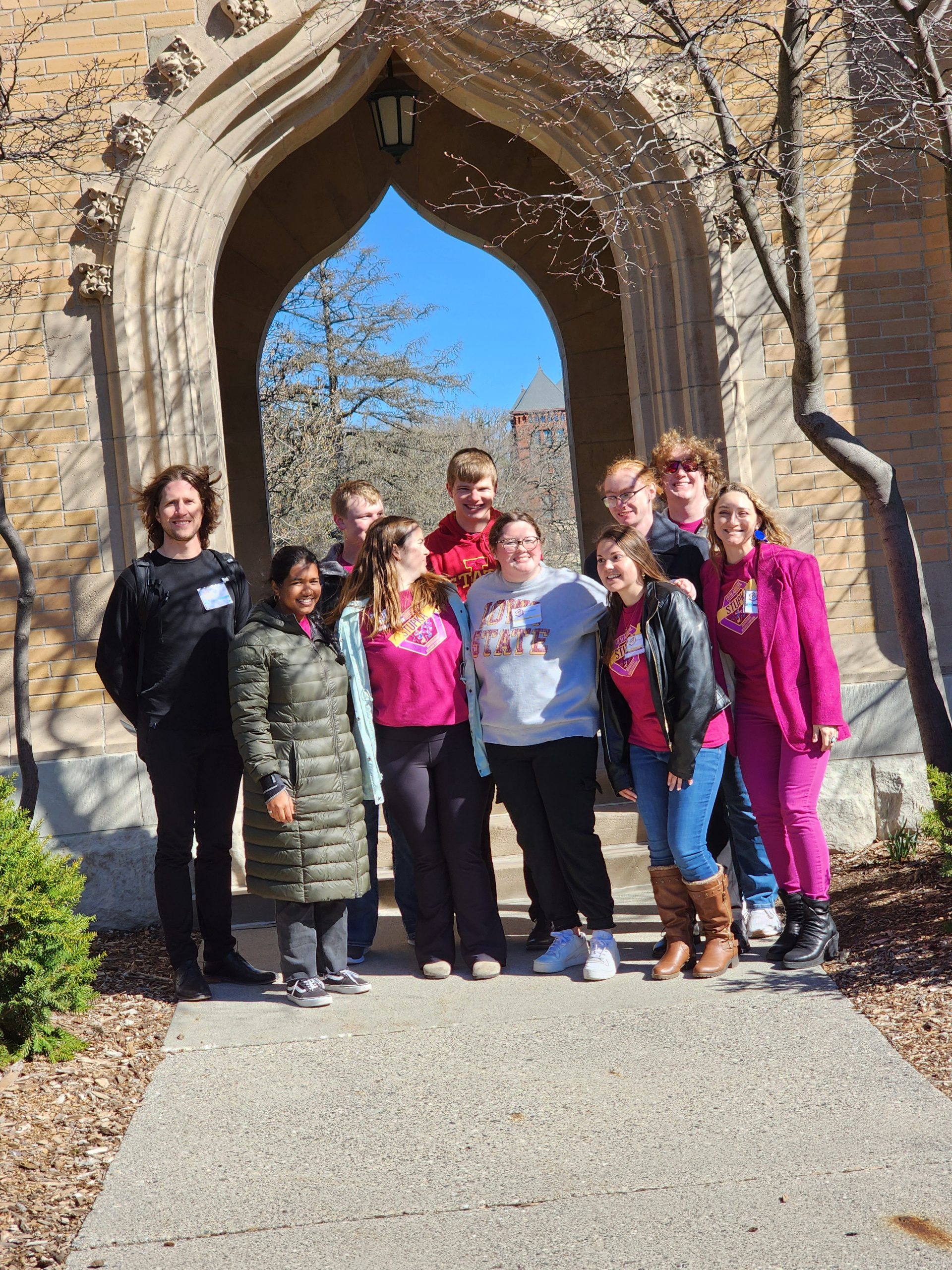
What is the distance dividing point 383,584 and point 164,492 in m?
0.96

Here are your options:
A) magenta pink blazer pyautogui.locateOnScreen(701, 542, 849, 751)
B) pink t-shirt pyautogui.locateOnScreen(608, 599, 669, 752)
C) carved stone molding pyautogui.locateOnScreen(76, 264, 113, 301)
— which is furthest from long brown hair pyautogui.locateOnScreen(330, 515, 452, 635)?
carved stone molding pyautogui.locateOnScreen(76, 264, 113, 301)

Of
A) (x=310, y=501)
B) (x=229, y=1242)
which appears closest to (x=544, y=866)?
(x=229, y=1242)

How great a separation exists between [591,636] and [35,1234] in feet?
9.01

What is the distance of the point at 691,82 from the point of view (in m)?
6.11

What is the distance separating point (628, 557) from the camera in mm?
4211

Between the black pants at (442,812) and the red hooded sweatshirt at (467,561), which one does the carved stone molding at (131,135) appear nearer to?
the red hooded sweatshirt at (467,561)

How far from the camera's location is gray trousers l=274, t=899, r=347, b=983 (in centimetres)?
429

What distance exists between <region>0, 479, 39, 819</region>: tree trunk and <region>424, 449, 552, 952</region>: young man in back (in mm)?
1999

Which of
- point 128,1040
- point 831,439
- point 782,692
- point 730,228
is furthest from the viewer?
point 730,228

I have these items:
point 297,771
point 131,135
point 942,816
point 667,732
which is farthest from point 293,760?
point 131,135

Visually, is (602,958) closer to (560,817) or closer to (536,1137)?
(560,817)

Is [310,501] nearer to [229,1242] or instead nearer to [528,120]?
[528,120]

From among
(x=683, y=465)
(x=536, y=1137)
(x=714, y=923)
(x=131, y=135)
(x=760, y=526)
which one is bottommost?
(x=536, y=1137)

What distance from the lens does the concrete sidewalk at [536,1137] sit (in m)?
2.58
